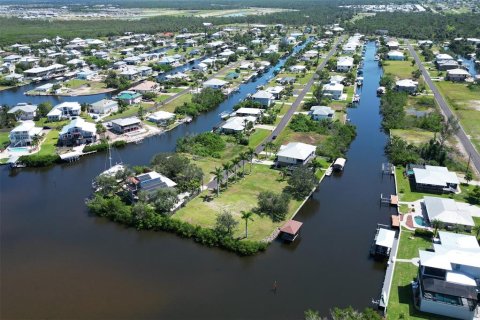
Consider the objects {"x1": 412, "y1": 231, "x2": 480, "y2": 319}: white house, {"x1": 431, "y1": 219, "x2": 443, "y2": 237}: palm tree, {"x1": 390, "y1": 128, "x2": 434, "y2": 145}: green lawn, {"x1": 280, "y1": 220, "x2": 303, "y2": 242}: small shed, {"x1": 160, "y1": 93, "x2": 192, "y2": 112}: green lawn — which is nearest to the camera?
{"x1": 412, "y1": 231, "x2": 480, "y2": 319}: white house

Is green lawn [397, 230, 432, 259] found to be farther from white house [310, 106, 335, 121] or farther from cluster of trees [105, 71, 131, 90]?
cluster of trees [105, 71, 131, 90]

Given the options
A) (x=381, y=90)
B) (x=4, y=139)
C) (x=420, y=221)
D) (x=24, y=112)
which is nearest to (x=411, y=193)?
(x=420, y=221)

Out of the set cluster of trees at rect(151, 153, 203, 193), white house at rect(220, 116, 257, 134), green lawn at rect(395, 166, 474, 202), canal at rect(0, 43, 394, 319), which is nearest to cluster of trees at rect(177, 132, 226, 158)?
white house at rect(220, 116, 257, 134)

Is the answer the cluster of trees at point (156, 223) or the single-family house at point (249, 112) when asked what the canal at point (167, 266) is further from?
the single-family house at point (249, 112)

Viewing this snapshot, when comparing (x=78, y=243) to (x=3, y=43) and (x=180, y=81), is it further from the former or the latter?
(x=3, y=43)

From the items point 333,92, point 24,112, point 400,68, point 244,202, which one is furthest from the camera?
point 400,68

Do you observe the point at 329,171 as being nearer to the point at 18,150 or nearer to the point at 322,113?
the point at 322,113

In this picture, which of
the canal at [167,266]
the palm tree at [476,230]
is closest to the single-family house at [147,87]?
the canal at [167,266]
